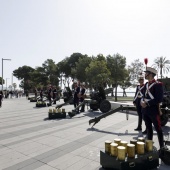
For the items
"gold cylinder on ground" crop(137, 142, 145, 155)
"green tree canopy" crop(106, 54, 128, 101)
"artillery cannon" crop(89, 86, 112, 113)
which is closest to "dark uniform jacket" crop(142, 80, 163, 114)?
"gold cylinder on ground" crop(137, 142, 145, 155)

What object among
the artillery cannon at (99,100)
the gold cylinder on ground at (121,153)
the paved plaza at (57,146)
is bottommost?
the paved plaza at (57,146)

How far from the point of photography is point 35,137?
699cm

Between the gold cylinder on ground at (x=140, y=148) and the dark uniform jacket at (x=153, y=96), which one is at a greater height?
the dark uniform jacket at (x=153, y=96)

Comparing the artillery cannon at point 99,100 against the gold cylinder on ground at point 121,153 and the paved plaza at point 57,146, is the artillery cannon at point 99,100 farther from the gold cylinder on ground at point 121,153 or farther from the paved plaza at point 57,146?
the gold cylinder on ground at point 121,153

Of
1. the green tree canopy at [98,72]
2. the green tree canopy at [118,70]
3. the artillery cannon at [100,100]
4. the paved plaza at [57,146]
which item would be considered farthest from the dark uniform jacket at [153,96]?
the green tree canopy at [118,70]

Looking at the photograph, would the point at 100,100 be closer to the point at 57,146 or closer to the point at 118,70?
the point at 57,146

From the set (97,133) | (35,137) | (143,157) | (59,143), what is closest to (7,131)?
(35,137)

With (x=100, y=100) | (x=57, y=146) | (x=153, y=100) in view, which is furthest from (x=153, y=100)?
(x=100, y=100)

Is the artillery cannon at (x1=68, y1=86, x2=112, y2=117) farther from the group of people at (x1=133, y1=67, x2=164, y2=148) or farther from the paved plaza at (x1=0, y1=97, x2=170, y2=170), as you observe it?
the group of people at (x1=133, y1=67, x2=164, y2=148)

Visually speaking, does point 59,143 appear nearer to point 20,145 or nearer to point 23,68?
point 20,145

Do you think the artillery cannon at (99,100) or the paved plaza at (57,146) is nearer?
the paved plaza at (57,146)

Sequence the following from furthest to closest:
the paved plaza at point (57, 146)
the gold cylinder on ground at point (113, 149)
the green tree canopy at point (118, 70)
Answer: the green tree canopy at point (118, 70) → the paved plaza at point (57, 146) → the gold cylinder on ground at point (113, 149)

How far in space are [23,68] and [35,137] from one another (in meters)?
89.2

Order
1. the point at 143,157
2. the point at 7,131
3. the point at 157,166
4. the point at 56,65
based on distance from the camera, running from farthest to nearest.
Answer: the point at 56,65 < the point at 7,131 < the point at 157,166 < the point at 143,157
